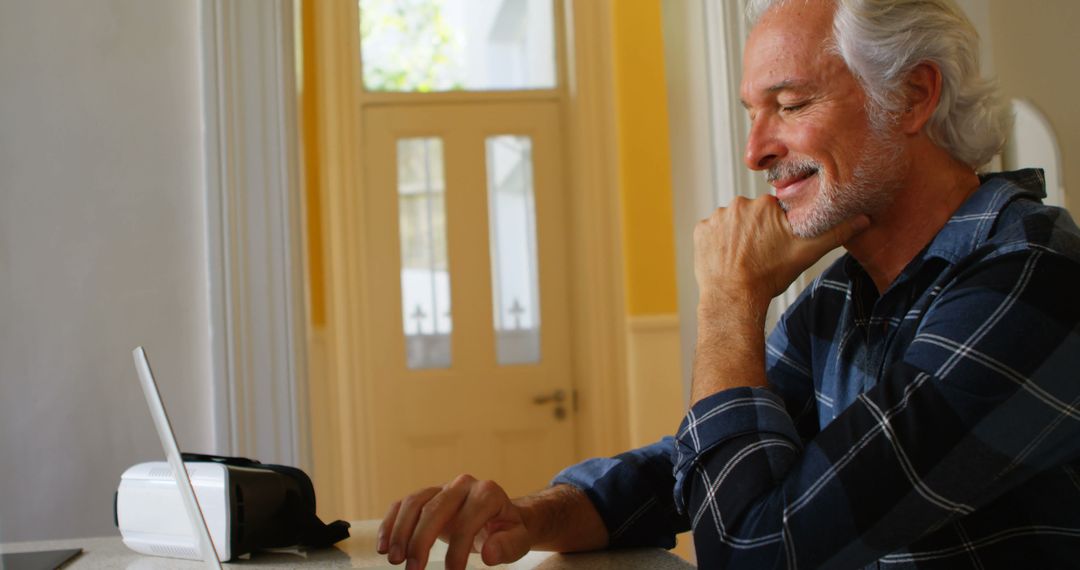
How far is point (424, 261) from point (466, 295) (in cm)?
22

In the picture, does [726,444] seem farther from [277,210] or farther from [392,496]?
[392,496]

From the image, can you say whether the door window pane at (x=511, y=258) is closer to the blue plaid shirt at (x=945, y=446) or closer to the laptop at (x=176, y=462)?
the blue plaid shirt at (x=945, y=446)

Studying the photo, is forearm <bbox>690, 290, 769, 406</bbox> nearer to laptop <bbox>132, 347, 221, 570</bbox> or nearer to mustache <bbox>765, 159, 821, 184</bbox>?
mustache <bbox>765, 159, 821, 184</bbox>

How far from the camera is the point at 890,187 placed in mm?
1212

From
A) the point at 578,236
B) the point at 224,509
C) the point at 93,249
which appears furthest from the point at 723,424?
the point at 578,236

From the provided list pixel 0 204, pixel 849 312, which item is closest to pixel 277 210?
pixel 0 204

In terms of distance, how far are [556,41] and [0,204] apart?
2.69 meters

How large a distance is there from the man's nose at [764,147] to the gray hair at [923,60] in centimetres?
12

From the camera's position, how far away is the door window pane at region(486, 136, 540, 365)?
4.06 meters

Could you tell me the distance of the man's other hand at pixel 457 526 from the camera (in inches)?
38.7

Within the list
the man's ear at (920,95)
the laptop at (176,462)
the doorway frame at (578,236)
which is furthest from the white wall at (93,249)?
the doorway frame at (578,236)

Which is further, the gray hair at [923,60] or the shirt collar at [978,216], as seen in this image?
the gray hair at [923,60]

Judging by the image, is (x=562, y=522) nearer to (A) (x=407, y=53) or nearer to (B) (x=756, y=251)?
(B) (x=756, y=251)

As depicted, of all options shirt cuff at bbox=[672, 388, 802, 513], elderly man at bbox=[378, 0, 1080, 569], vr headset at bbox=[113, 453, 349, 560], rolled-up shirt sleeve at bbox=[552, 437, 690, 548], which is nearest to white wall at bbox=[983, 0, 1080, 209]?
elderly man at bbox=[378, 0, 1080, 569]
